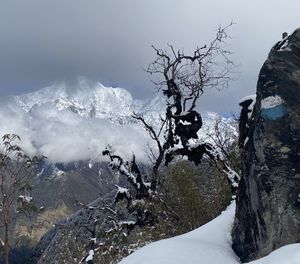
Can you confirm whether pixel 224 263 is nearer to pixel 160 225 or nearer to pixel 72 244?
pixel 160 225

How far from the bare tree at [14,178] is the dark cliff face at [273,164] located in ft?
33.6

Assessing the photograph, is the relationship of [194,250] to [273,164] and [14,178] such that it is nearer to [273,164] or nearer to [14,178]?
[273,164]

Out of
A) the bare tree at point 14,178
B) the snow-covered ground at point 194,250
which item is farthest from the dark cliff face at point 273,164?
the bare tree at point 14,178

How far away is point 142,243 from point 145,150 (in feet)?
30.8

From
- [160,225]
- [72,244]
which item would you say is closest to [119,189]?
[160,225]

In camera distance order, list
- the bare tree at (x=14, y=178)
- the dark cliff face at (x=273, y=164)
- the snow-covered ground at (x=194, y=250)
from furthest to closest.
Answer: the bare tree at (x=14, y=178)
the dark cliff face at (x=273, y=164)
the snow-covered ground at (x=194, y=250)

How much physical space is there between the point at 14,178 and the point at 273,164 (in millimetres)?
12244

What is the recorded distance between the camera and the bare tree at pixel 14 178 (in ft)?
59.4

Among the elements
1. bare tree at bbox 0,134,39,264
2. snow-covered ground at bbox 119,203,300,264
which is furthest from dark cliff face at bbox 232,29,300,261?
bare tree at bbox 0,134,39,264

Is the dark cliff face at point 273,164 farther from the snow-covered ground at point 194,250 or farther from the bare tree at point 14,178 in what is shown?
the bare tree at point 14,178

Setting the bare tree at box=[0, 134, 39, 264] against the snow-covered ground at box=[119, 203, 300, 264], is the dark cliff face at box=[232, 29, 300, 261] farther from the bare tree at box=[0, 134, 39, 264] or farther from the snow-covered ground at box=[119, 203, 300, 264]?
the bare tree at box=[0, 134, 39, 264]

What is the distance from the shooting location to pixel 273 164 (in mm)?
9133

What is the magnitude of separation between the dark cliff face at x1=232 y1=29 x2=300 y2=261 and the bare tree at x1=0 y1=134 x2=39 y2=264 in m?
10.2

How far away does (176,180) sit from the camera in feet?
69.0
